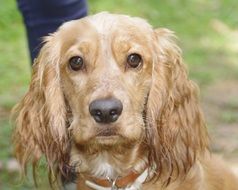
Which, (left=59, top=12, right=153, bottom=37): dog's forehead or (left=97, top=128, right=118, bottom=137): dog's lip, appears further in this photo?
(left=59, top=12, right=153, bottom=37): dog's forehead

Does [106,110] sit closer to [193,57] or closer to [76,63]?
[76,63]

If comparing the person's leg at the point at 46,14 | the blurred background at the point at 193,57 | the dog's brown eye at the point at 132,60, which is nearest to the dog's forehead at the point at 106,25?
the dog's brown eye at the point at 132,60

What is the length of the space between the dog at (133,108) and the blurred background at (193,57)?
2.38 ft

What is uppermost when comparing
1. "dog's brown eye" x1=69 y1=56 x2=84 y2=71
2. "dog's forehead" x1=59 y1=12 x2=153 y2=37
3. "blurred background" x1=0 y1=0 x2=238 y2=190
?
"dog's forehead" x1=59 y1=12 x2=153 y2=37

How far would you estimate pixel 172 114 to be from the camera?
12.7 ft

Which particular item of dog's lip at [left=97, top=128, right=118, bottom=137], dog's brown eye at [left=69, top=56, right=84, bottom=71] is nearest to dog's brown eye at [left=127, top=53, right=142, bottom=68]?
dog's brown eye at [left=69, top=56, right=84, bottom=71]

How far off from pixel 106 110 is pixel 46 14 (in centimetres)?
143

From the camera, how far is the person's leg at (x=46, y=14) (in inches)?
181

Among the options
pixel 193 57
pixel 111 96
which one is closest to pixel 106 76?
pixel 111 96

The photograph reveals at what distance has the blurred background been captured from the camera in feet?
17.5

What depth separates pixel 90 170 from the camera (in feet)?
12.8

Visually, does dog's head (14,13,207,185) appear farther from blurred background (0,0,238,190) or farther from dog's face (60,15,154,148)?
blurred background (0,0,238,190)

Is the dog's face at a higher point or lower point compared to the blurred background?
higher

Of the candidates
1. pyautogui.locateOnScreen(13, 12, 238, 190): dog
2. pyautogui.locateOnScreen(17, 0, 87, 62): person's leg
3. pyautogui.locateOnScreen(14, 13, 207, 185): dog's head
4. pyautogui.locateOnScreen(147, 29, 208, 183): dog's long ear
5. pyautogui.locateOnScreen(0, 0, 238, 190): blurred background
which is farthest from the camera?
pyautogui.locateOnScreen(0, 0, 238, 190): blurred background
